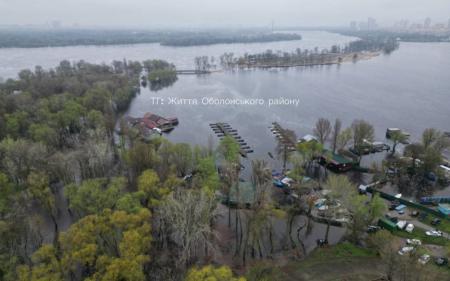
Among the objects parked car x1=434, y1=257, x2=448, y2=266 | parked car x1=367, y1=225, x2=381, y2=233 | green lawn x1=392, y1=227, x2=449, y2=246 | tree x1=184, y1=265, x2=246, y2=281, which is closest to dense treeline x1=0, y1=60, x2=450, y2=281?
tree x1=184, y1=265, x2=246, y2=281

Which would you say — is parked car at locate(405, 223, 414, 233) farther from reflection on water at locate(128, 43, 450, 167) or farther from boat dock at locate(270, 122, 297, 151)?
reflection on water at locate(128, 43, 450, 167)

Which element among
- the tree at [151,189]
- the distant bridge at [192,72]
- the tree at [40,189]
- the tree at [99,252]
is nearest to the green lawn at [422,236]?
the tree at [151,189]

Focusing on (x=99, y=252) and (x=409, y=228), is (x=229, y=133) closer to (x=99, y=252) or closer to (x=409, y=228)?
(x=409, y=228)

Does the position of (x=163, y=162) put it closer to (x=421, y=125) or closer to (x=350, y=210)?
(x=350, y=210)

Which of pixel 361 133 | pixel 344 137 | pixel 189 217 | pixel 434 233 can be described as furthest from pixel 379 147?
pixel 189 217

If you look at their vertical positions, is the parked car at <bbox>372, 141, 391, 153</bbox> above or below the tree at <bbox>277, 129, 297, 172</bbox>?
below

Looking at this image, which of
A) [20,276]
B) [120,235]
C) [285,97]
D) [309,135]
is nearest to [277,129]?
[309,135]

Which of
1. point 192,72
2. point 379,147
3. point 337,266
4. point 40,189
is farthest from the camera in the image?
point 192,72
